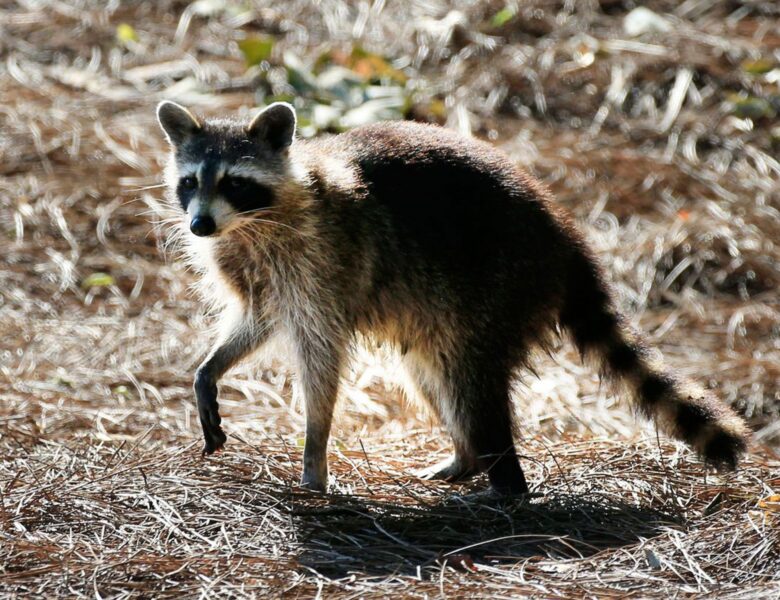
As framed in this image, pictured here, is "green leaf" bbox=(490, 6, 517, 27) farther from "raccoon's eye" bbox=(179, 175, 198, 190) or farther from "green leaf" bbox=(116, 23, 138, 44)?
"raccoon's eye" bbox=(179, 175, 198, 190)

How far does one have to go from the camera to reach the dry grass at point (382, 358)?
11.8 feet

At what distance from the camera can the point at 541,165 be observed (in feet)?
25.0

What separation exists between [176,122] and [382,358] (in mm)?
1337

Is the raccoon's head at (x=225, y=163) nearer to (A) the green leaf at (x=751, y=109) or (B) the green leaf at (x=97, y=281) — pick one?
(B) the green leaf at (x=97, y=281)

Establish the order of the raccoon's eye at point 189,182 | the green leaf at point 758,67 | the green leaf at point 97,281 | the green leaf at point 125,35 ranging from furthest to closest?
1. the green leaf at point 125,35
2. the green leaf at point 758,67
3. the green leaf at point 97,281
4. the raccoon's eye at point 189,182

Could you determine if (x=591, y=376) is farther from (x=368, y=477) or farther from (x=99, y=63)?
(x=99, y=63)

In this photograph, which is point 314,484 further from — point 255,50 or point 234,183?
point 255,50

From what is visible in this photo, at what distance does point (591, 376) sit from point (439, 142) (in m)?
1.94

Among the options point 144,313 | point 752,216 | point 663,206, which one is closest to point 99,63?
point 144,313

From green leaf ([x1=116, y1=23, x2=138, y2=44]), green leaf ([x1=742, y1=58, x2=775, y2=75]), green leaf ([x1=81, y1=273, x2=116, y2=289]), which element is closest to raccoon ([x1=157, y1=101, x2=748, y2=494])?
green leaf ([x1=81, y1=273, x2=116, y2=289])

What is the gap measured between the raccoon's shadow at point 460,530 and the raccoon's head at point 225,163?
114 centimetres

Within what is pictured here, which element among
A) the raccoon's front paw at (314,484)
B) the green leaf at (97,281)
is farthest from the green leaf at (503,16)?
the raccoon's front paw at (314,484)

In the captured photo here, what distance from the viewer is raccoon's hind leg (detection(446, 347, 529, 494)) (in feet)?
15.0

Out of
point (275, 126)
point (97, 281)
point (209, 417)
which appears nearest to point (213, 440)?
point (209, 417)
